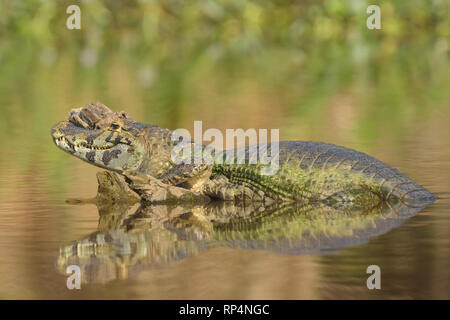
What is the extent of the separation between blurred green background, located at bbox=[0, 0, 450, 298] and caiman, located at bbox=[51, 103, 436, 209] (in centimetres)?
72

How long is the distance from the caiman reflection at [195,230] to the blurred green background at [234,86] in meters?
0.36

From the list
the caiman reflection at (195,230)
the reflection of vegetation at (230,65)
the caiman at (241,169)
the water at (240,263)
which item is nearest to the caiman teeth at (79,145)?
the caiman at (241,169)

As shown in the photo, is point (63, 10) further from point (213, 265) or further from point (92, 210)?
point (213, 265)

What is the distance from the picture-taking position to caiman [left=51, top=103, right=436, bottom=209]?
39.1ft

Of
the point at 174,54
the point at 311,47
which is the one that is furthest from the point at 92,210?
the point at 311,47

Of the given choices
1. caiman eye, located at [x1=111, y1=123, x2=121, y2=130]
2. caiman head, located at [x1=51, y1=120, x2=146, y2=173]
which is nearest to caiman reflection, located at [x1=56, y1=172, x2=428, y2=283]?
caiman head, located at [x1=51, y1=120, x2=146, y2=173]

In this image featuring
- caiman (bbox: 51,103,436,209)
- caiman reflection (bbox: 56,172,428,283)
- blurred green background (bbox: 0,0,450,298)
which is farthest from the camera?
caiman (bbox: 51,103,436,209)

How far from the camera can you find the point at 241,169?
12633 millimetres

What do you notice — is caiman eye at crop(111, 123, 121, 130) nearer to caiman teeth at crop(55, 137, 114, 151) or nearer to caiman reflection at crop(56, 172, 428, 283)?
caiman teeth at crop(55, 137, 114, 151)

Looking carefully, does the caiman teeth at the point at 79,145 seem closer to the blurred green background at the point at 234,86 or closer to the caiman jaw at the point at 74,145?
the caiman jaw at the point at 74,145

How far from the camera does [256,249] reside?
9688 mm

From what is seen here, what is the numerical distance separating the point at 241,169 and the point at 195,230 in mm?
2056

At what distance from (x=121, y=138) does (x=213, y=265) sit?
413 cm

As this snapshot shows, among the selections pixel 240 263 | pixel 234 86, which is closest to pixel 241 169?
pixel 240 263
